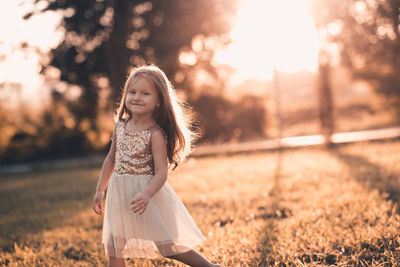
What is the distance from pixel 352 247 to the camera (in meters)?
3.12

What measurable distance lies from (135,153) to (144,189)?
10.0 inches

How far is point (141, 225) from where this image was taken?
2602 mm

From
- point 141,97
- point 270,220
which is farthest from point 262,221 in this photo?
point 141,97

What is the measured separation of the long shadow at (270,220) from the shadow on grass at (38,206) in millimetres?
2451

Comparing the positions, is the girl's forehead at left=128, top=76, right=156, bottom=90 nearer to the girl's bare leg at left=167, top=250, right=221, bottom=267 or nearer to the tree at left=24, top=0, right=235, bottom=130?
the girl's bare leg at left=167, top=250, right=221, bottom=267

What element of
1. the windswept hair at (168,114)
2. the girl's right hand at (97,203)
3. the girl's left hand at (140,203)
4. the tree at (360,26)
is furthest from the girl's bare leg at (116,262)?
the tree at (360,26)

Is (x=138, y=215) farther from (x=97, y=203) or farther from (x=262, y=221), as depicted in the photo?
(x=262, y=221)

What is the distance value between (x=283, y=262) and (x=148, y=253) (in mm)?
1072

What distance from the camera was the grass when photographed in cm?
316

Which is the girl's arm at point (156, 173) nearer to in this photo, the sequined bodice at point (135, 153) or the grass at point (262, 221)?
the sequined bodice at point (135, 153)

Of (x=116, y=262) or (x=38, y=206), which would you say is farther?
(x=38, y=206)

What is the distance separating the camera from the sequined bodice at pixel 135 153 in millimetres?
2596

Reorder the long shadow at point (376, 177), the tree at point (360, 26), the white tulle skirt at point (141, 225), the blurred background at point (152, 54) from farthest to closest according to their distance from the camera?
the blurred background at point (152, 54) → the tree at point (360, 26) → the long shadow at point (376, 177) → the white tulle skirt at point (141, 225)

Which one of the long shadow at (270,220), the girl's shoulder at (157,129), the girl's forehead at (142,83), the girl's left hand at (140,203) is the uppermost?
the girl's forehead at (142,83)
